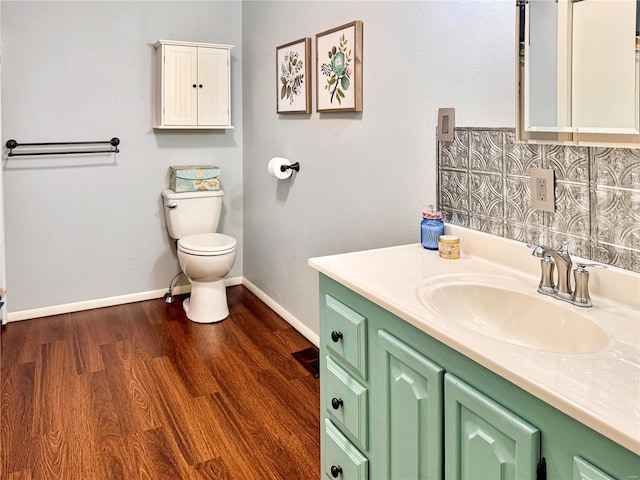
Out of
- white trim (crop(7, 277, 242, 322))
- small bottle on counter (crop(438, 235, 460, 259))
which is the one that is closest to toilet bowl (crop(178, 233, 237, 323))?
white trim (crop(7, 277, 242, 322))

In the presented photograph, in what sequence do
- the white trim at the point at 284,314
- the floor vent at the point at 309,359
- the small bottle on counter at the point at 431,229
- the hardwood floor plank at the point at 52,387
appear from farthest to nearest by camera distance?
the white trim at the point at 284,314
the floor vent at the point at 309,359
the hardwood floor plank at the point at 52,387
the small bottle on counter at the point at 431,229

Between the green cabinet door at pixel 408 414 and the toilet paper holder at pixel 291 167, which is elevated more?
the toilet paper holder at pixel 291 167

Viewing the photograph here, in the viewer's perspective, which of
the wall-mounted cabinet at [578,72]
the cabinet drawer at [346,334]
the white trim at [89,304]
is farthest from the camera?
the white trim at [89,304]

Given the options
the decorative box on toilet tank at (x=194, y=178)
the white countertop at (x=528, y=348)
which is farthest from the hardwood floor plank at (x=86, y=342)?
the white countertop at (x=528, y=348)

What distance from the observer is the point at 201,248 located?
9.77 feet

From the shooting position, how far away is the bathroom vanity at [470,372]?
0.78 meters

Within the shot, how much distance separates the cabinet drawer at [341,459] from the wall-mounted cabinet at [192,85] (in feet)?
7.97

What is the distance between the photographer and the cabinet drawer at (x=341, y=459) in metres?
1.35

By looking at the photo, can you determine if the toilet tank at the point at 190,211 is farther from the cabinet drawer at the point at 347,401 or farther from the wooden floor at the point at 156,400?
the cabinet drawer at the point at 347,401

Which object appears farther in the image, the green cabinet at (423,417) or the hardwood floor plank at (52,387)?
the hardwood floor plank at (52,387)

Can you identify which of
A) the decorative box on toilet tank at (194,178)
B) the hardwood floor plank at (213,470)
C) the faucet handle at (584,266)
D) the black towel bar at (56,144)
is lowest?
the hardwood floor plank at (213,470)

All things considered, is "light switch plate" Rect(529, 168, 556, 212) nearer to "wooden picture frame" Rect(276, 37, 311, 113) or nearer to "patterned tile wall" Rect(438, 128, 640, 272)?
"patterned tile wall" Rect(438, 128, 640, 272)

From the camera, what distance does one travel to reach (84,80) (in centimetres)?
317

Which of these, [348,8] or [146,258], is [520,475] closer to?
[348,8]
